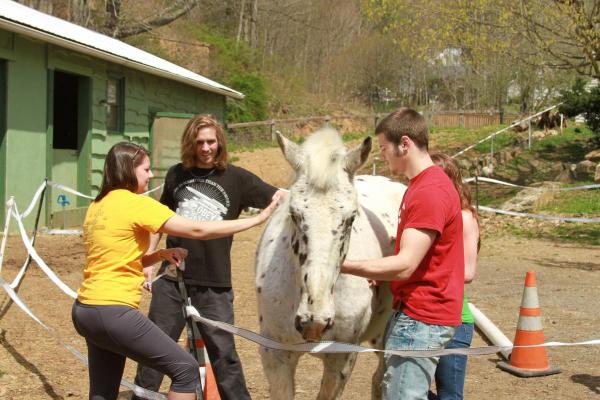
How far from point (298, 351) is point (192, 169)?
1.36m

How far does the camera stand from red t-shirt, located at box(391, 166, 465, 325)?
2.85m

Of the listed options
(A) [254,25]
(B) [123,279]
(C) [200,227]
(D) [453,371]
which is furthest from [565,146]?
(A) [254,25]

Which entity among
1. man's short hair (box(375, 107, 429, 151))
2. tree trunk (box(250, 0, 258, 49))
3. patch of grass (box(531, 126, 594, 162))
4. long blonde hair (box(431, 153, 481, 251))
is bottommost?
long blonde hair (box(431, 153, 481, 251))

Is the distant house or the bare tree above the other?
the bare tree

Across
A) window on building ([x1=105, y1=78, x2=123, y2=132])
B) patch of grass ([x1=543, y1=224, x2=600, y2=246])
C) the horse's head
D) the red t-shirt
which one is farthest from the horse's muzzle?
window on building ([x1=105, y1=78, x2=123, y2=132])

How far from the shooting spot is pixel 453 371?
3.63 metres

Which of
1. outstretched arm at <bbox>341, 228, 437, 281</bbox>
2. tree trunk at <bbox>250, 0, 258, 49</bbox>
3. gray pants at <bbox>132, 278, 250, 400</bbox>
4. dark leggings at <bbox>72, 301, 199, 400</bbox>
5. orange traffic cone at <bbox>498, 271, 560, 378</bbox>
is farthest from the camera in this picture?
tree trunk at <bbox>250, 0, 258, 49</bbox>

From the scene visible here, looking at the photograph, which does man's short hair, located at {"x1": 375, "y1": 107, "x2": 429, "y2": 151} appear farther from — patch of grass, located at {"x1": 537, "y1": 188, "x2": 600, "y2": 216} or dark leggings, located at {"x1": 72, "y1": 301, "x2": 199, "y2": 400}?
patch of grass, located at {"x1": 537, "y1": 188, "x2": 600, "y2": 216}

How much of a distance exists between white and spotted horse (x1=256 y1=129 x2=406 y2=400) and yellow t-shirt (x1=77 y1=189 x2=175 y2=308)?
0.67 meters

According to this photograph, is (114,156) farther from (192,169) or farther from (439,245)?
(439,245)

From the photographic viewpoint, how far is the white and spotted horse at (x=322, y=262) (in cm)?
290

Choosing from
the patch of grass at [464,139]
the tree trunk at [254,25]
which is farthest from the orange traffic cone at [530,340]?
the tree trunk at [254,25]

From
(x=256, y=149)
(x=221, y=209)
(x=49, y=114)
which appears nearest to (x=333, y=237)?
(x=221, y=209)

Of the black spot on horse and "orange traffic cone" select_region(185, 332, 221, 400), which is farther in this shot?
"orange traffic cone" select_region(185, 332, 221, 400)
